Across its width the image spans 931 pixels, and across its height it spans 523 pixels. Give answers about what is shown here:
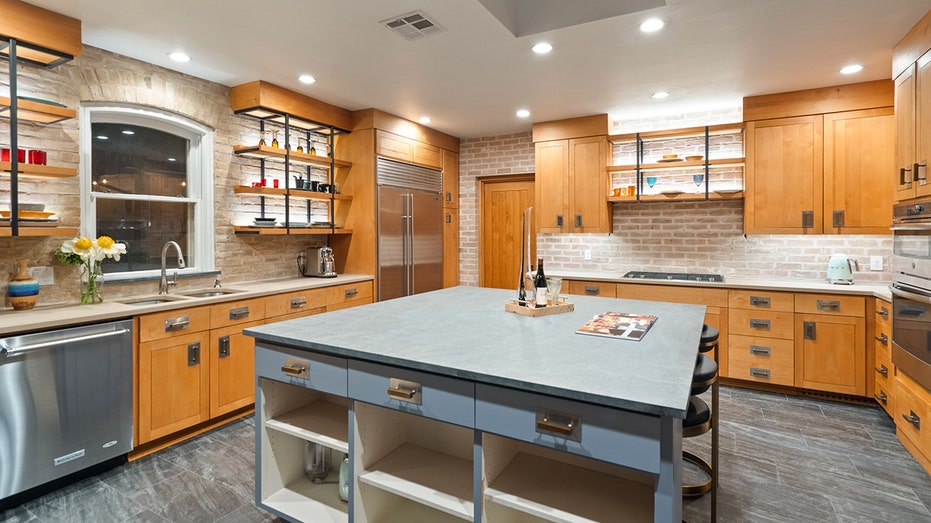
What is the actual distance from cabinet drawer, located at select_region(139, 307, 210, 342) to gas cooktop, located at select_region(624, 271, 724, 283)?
3.74 m

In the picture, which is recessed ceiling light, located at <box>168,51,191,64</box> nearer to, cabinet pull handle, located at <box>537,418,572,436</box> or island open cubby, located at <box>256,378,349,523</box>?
island open cubby, located at <box>256,378,349,523</box>

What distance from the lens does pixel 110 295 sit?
323 centimetres

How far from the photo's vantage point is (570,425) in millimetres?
1311

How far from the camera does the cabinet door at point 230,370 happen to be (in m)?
3.24

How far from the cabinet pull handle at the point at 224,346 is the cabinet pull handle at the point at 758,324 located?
4.20 m

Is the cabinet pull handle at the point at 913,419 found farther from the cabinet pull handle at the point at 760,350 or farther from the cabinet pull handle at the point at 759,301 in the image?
the cabinet pull handle at the point at 759,301

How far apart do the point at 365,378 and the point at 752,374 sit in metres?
3.70

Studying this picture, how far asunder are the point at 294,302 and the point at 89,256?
1.36 metres

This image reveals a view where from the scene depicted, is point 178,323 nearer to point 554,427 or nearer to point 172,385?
point 172,385

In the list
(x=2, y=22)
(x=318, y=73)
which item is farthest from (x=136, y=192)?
(x=318, y=73)

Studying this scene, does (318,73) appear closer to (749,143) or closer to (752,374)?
(749,143)

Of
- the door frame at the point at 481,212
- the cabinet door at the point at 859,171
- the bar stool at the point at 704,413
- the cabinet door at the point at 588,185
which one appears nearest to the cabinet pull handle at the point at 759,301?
the cabinet door at the point at 859,171

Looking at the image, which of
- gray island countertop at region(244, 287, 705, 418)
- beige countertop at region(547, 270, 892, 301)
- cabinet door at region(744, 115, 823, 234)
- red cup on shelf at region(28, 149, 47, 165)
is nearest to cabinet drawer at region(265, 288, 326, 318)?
gray island countertop at region(244, 287, 705, 418)

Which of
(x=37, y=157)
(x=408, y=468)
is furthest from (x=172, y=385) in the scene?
(x=408, y=468)
